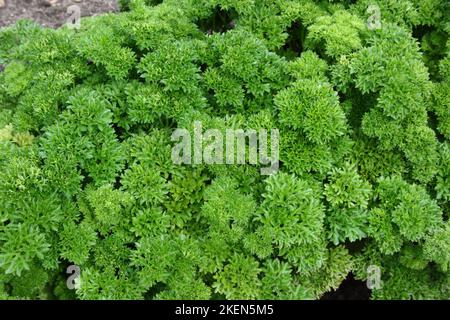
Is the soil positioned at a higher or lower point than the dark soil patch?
higher

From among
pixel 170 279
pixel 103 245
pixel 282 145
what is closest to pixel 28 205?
pixel 103 245

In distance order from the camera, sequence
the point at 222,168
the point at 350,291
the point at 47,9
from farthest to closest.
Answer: the point at 47,9 < the point at 350,291 < the point at 222,168

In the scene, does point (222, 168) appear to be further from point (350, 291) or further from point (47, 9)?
point (47, 9)

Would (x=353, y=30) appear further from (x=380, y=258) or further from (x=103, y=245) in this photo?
(x=103, y=245)

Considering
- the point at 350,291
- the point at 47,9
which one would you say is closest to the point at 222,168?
the point at 350,291

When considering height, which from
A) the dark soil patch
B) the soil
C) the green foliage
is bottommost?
the dark soil patch

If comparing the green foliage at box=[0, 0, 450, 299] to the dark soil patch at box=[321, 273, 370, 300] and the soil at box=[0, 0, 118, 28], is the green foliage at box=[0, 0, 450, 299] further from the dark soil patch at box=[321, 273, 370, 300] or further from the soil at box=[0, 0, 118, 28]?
the soil at box=[0, 0, 118, 28]

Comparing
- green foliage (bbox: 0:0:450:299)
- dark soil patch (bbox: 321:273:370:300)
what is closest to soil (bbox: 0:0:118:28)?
green foliage (bbox: 0:0:450:299)
